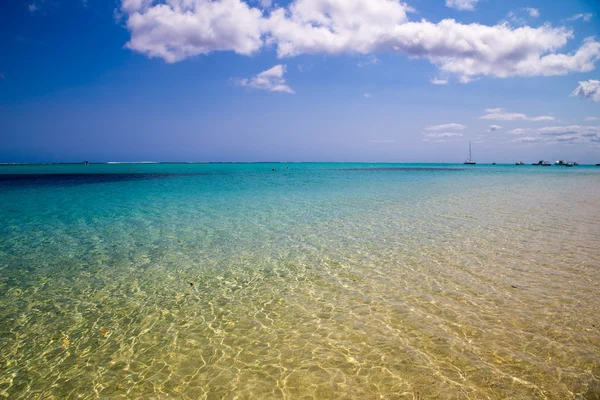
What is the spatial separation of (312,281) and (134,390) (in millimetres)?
4267

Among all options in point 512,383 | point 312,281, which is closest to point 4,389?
point 312,281

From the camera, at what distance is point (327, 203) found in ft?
68.2

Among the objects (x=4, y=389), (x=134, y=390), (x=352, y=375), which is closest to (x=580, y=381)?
(x=352, y=375)

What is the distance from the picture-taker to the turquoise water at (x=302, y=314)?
414 cm

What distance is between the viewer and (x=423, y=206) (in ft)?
61.9

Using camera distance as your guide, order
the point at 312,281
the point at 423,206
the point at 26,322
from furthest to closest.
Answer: the point at 423,206 < the point at 312,281 < the point at 26,322

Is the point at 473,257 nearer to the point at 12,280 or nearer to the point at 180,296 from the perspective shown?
the point at 180,296

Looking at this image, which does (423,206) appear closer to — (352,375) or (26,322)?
(352,375)

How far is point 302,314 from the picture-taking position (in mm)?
5957

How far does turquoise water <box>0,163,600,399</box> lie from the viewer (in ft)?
13.6

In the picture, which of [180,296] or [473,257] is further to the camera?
[473,257]

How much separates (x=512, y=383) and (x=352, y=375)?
6.58 ft

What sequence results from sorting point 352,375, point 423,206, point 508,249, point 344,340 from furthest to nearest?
point 423,206
point 508,249
point 344,340
point 352,375

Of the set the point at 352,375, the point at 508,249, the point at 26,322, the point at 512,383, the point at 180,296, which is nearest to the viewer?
the point at 512,383
